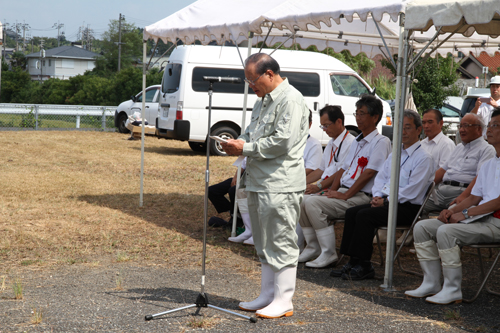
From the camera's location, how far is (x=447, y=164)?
5.80 meters

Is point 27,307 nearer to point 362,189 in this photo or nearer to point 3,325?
point 3,325

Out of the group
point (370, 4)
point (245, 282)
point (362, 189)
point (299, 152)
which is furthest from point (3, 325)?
point (370, 4)

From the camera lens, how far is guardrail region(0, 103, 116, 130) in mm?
20984

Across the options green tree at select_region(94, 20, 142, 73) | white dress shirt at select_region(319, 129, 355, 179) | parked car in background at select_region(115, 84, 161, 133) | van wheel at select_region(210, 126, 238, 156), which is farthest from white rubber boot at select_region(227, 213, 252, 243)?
green tree at select_region(94, 20, 142, 73)

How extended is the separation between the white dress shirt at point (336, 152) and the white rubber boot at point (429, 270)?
174cm

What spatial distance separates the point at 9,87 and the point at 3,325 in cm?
4055

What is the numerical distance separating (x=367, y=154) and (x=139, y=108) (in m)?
14.7

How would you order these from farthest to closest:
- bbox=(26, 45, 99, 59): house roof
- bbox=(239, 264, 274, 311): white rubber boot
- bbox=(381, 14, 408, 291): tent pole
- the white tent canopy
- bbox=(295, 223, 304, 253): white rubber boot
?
bbox=(26, 45, 99, 59): house roof
bbox=(295, 223, 304, 253): white rubber boot
bbox=(381, 14, 408, 291): tent pole
the white tent canopy
bbox=(239, 264, 274, 311): white rubber boot

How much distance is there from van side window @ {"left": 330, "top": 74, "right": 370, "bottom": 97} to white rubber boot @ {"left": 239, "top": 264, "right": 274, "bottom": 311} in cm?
1089

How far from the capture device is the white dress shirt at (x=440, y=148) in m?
6.16

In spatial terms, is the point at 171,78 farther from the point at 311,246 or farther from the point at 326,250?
the point at 326,250

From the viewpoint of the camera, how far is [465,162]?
18.1ft

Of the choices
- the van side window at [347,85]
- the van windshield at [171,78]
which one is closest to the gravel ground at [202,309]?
the van windshield at [171,78]

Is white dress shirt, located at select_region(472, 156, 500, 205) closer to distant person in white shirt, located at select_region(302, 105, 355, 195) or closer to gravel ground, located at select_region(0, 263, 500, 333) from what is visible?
gravel ground, located at select_region(0, 263, 500, 333)
